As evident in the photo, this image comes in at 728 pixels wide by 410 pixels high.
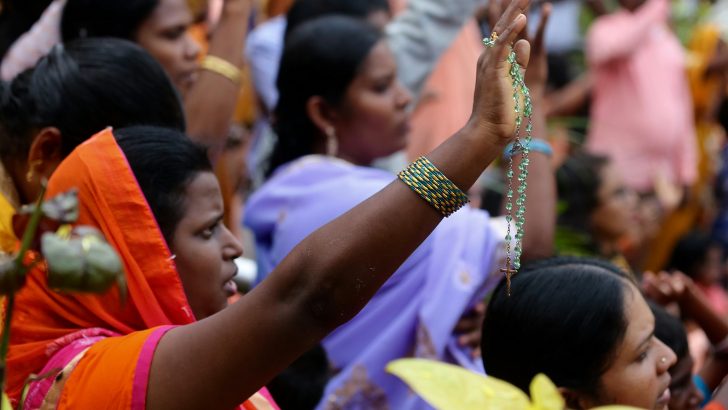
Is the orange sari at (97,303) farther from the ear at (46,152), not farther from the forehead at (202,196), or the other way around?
the ear at (46,152)

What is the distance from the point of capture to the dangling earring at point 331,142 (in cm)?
383

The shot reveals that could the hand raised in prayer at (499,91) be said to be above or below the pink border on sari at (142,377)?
above

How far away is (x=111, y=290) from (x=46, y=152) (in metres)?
0.70

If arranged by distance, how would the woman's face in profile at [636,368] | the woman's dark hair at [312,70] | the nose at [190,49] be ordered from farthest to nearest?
the woman's dark hair at [312,70]
the nose at [190,49]
the woman's face in profile at [636,368]

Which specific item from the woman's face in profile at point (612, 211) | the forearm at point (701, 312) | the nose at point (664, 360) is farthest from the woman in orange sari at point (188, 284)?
the woman's face in profile at point (612, 211)

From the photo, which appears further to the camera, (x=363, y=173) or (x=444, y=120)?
(x=444, y=120)

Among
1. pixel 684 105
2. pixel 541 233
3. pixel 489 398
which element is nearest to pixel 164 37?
pixel 541 233

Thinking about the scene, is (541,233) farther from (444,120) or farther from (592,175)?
(592,175)

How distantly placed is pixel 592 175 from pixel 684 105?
2.19 meters

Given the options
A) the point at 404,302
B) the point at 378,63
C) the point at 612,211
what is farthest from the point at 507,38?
the point at 612,211

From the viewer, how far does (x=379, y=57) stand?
382cm

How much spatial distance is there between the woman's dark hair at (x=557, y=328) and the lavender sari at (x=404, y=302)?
69 centimetres

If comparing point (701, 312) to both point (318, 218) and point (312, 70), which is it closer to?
point (318, 218)

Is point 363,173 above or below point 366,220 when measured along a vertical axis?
below
